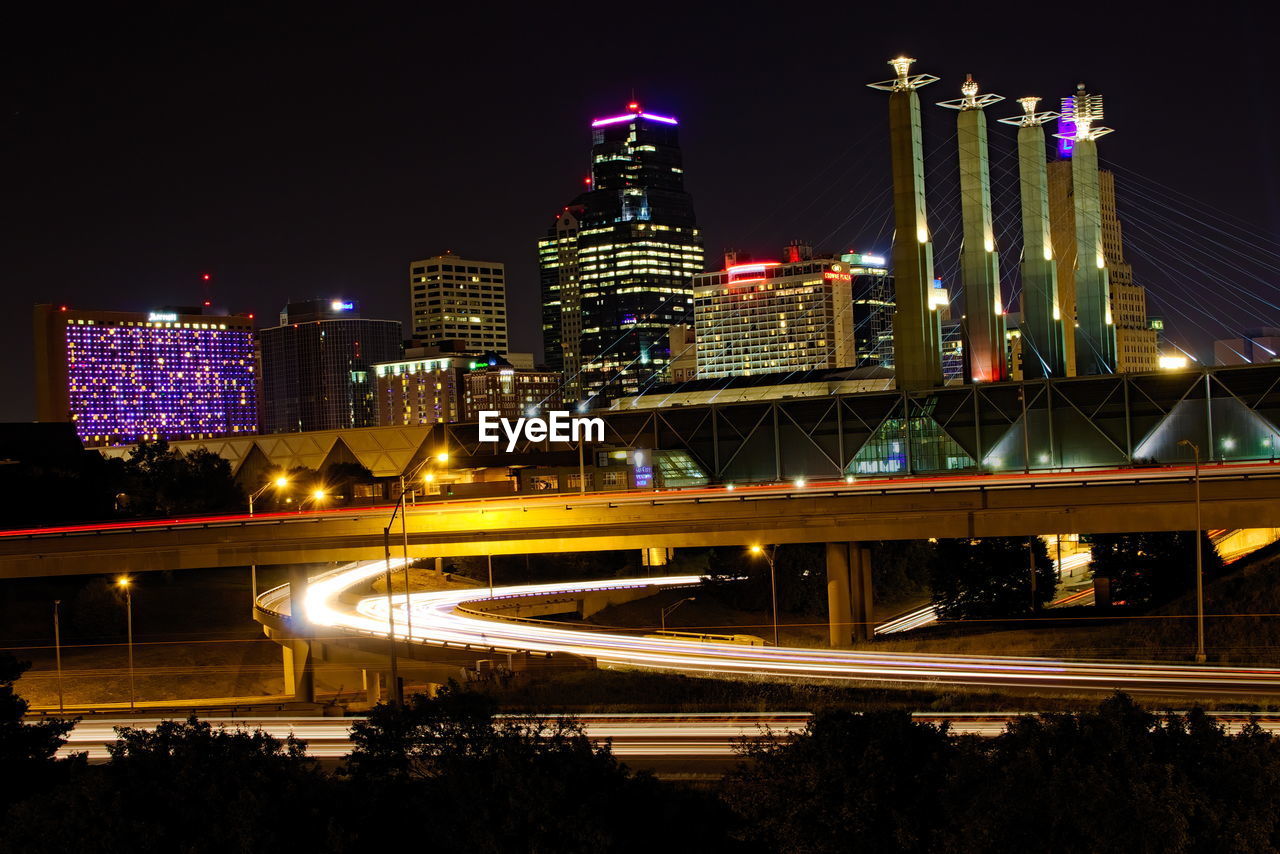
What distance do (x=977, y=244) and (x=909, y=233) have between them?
12.1 meters

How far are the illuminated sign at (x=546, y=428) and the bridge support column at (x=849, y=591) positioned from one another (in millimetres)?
44985

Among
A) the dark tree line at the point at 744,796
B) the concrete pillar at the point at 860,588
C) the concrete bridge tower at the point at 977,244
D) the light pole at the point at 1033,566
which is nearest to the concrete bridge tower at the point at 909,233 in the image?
the concrete bridge tower at the point at 977,244

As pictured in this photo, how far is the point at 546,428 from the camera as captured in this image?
103062mm

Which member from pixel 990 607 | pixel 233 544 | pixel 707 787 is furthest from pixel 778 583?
pixel 707 787

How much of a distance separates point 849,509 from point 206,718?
88.3ft

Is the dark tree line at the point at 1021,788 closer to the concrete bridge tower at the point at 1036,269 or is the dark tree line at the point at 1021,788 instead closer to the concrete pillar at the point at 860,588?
the concrete pillar at the point at 860,588

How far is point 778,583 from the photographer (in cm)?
7756

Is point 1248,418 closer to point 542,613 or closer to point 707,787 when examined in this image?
point 542,613

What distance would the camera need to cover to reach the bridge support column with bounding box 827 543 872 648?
186 feet

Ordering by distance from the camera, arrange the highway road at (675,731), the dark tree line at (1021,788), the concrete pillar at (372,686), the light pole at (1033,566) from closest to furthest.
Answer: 1. the dark tree line at (1021,788)
2. the highway road at (675,731)
3. the concrete pillar at (372,686)
4. the light pole at (1033,566)

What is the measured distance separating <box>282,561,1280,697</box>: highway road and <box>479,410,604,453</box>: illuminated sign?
34108 millimetres

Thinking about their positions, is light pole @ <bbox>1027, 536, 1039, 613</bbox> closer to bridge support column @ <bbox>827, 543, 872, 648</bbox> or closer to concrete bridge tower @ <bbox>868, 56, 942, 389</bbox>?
bridge support column @ <bbox>827, 543, 872, 648</bbox>

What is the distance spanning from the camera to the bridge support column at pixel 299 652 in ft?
191

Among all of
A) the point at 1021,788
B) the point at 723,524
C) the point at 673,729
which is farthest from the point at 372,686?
the point at 1021,788
